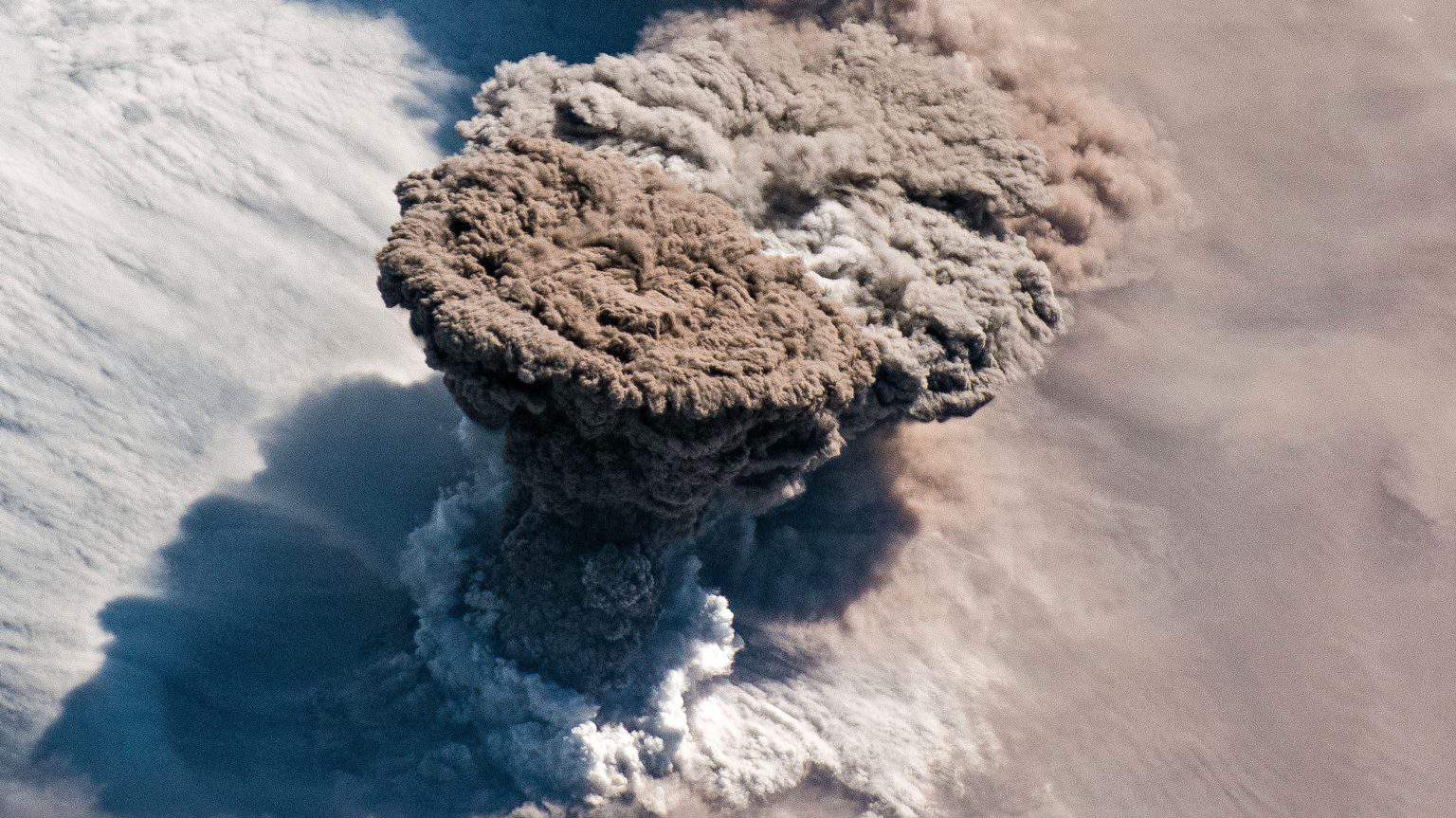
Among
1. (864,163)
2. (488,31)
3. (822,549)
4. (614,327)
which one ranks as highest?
(864,163)

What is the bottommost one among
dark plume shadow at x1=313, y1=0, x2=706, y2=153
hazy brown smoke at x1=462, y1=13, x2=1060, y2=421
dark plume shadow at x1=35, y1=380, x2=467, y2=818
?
dark plume shadow at x1=35, y1=380, x2=467, y2=818

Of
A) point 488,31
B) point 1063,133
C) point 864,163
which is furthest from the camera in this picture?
point 488,31

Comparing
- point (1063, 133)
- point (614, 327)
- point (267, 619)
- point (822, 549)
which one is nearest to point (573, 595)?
point (822, 549)

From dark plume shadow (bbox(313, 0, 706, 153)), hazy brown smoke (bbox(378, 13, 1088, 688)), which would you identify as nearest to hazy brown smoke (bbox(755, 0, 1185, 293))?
hazy brown smoke (bbox(378, 13, 1088, 688))

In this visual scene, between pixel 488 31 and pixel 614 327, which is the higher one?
pixel 614 327

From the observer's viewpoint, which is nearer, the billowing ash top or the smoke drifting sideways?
the billowing ash top

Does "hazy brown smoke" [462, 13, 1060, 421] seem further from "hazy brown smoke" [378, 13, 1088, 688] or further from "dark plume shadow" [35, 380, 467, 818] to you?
"dark plume shadow" [35, 380, 467, 818]

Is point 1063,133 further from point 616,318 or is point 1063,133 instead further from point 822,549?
point 616,318
